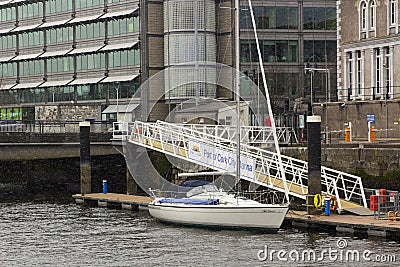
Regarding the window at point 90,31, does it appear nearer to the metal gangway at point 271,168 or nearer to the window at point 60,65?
the window at point 60,65

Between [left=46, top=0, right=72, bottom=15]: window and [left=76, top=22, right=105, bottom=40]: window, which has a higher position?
[left=46, top=0, right=72, bottom=15]: window

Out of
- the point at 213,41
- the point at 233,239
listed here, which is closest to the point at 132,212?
the point at 233,239

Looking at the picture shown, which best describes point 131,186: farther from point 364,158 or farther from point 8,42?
point 8,42

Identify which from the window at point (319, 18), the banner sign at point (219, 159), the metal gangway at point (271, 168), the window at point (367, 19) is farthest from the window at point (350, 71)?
the window at point (319, 18)

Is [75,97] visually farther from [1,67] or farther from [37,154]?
[37,154]

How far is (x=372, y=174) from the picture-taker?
190ft

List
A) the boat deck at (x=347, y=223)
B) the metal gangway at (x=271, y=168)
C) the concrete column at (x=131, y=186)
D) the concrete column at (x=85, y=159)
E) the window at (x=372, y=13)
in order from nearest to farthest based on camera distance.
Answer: the boat deck at (x=347, y=223) → the metal gangway at (x=271, y=168) → the concrete column at (x=85, y=159) → the concrete column at (x=131, y=186) → the window at (x=372, y=13)

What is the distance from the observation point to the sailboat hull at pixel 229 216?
158 ft

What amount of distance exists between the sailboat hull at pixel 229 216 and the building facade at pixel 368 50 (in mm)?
24581

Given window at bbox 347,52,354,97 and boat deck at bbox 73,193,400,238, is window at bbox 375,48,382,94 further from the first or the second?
boat deck at bbox 73,193,400,238

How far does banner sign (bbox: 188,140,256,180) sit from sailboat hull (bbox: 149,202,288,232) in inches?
250

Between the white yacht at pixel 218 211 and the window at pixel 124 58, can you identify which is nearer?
the white yacht at pixel 218 211

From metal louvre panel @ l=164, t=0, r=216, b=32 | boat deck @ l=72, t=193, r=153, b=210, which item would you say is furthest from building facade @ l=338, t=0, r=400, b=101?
metal louvre panel @ l=164, t=0, r=216, b=32

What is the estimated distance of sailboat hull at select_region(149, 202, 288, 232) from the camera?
158 ft
